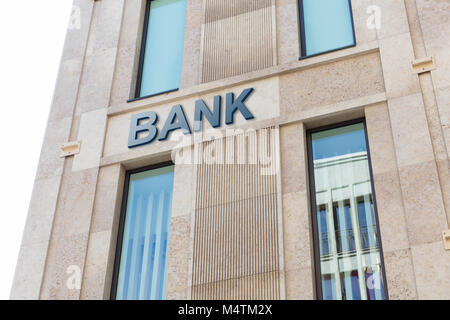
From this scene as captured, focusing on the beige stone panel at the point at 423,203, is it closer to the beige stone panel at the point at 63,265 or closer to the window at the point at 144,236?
the window at the point at 144,236

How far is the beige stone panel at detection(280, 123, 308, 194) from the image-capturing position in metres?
13.7

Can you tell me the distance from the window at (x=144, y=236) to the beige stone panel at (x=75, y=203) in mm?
718

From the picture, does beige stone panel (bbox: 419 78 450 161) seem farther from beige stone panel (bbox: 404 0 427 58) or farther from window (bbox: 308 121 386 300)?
window (bbox: 308 121 386 300)

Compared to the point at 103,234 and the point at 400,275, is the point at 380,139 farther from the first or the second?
the point at 103,234

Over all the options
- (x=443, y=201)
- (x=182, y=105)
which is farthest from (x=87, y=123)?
(x=443, y=201)

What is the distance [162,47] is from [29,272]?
6.36 metres

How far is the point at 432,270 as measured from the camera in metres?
11.7

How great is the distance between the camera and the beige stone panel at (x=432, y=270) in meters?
11.5

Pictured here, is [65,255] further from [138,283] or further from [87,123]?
[87,123]

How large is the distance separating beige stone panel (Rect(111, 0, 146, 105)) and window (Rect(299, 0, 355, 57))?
13.1 ft

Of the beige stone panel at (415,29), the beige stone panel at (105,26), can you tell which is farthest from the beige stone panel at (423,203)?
the beige stone panel at (105,26)

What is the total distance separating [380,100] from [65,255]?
22.4ft
